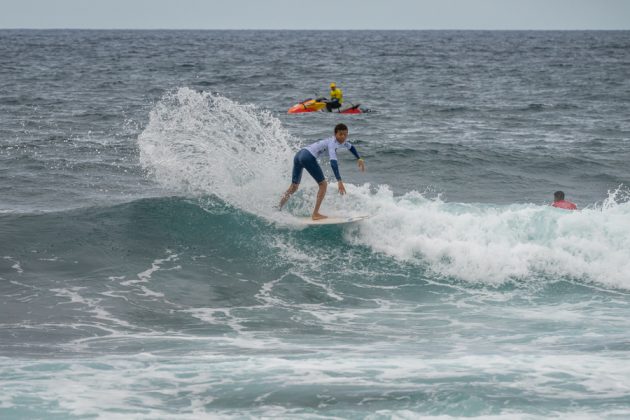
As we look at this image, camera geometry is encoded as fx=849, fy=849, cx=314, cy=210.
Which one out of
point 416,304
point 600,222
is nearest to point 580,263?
point 600,222

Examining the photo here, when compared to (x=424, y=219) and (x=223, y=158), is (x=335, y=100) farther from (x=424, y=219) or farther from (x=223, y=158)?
(x=424, y=219)

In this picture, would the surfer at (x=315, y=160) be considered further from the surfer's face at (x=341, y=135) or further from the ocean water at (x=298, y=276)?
the ocean water at (x=298, y=276)

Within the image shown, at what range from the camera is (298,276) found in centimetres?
1330

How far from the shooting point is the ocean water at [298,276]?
8070 mm

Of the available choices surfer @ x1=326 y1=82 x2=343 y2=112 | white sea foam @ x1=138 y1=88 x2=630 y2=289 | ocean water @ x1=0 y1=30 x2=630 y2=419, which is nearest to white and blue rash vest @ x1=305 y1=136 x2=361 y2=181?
ocean water @ x1=0 y1=30 x2=630 y2=419

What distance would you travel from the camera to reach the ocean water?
8.07m

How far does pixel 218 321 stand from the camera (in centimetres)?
1101

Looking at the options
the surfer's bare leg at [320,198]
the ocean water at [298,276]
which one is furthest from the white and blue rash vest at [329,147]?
the ocean water at [298,276]

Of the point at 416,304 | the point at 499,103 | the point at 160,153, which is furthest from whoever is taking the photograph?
the point at 499,103

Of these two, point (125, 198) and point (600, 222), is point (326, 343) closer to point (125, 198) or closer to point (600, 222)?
point (600, 222)

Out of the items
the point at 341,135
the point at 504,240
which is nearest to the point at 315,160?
the point at 341,135

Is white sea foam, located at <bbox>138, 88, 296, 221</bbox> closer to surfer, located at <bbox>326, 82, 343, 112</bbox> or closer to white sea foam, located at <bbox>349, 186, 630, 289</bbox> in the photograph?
Result: white sea foam, located at <bbox>349, 186, 630, 289</bbox>

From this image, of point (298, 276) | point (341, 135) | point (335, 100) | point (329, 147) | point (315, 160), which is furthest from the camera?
point (335, 100)

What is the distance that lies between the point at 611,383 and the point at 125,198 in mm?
11479
